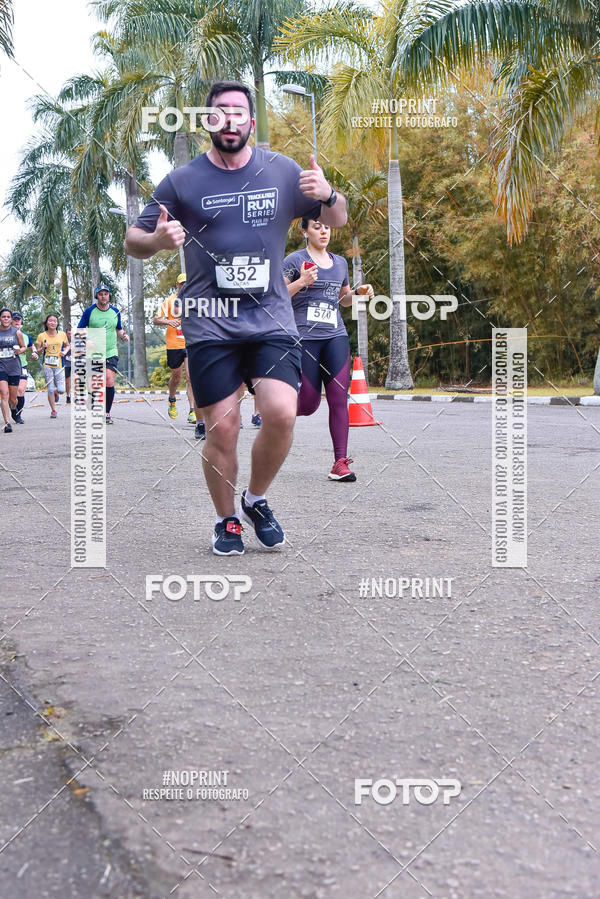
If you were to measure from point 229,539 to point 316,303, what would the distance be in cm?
273

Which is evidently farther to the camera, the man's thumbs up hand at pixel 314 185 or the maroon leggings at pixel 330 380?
the maroon leggings at pixel 330 380

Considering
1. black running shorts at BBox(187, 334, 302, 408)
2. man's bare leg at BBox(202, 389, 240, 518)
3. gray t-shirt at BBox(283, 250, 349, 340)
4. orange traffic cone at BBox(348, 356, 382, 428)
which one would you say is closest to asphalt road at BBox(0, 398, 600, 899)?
man's bare leg at BBox(202, 389, 240, 518)

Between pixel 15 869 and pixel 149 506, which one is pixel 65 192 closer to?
pixel 149 506

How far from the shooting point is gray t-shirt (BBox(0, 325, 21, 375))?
Answer: 1284 centimetres

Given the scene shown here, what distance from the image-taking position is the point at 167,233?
367 cm

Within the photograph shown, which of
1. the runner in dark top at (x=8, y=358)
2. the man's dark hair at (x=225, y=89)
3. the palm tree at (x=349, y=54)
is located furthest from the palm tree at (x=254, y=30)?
the man's dark hair at (x=225, y=89)

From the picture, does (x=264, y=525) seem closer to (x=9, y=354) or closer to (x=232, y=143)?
(x=232, y=143)

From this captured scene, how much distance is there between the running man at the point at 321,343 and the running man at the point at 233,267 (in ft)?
7.50

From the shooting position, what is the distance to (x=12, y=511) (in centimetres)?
541

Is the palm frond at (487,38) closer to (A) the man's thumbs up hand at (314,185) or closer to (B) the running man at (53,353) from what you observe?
(B) the running man at (53,353)

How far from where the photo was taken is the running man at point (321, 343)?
21.0 feet

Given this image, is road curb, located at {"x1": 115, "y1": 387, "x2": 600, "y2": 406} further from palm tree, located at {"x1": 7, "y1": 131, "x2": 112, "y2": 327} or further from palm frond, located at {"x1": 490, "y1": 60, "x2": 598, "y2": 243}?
palm tree, located at {"x1": 7, "y1": 131, "x2": 112, "y2": 327}

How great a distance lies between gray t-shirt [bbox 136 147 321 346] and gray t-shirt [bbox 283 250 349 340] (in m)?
2.30

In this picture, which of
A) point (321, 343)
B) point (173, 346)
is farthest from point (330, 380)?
point (173, 346)
